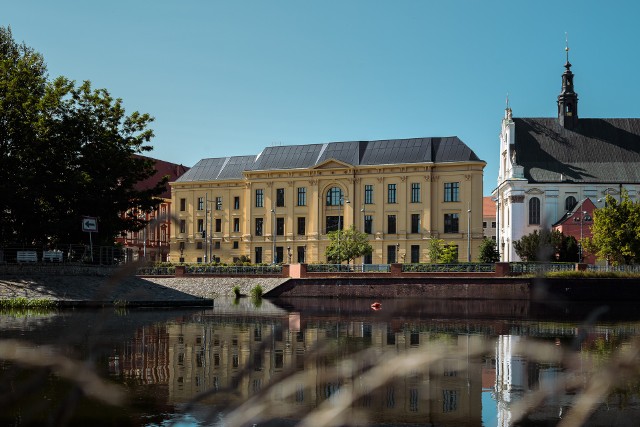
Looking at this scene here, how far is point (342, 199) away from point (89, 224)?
44.3m

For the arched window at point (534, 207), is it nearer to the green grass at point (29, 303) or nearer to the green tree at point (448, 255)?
the green tree at point (448, 255)

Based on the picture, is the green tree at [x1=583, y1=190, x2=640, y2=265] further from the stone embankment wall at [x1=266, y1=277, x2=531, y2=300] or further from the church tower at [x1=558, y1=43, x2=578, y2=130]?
the church tower at [x1=558, y1=43, x2=578, y2=130]

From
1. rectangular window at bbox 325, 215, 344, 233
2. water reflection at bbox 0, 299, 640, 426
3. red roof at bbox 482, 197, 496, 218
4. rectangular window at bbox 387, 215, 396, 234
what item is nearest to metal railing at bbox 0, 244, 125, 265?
water reflection at bbox 0, 299, 640, 426

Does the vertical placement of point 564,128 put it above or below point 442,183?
above

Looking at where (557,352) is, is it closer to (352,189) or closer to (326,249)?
(326,249)

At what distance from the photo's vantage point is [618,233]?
60594 mm

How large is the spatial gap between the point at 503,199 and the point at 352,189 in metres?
15.2

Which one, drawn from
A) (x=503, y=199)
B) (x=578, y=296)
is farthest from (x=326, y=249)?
(x=578, y=296)

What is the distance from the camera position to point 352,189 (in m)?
81.5

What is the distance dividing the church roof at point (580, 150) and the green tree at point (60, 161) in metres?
47.1

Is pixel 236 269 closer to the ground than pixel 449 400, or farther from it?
farther from it

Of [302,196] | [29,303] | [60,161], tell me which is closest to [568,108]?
[302,196]

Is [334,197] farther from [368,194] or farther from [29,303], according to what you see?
[29,303]

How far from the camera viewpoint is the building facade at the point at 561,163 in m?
77.9
